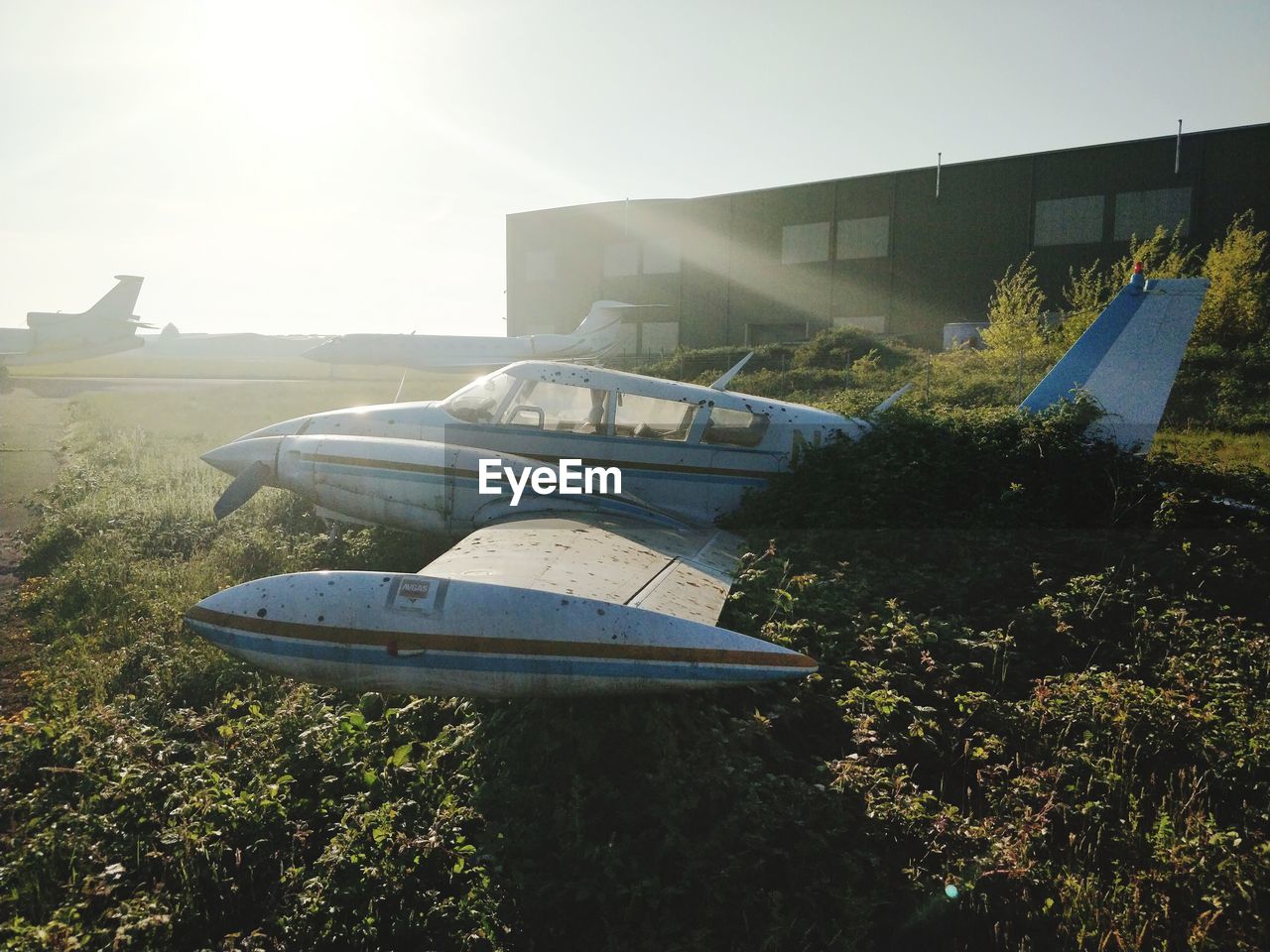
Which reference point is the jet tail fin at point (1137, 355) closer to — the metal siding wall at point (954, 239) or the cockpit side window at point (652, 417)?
the cockpit side window at point (652, 417)

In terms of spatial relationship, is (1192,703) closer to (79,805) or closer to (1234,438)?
(79,805)


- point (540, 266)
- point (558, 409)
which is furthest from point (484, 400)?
point (540, 266)

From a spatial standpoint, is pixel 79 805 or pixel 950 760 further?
pixel 950 760

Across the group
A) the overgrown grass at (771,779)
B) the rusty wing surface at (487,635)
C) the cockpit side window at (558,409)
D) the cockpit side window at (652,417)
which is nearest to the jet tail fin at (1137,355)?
the overgrown grass at (771,779)

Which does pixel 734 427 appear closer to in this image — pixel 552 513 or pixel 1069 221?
pixel 552 513

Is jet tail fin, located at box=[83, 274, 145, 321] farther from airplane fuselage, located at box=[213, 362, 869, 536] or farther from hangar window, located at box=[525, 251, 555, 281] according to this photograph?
airplane fuselage, located at box=[213, 362, 869, 536]

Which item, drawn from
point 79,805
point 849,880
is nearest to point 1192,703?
point 849,880
